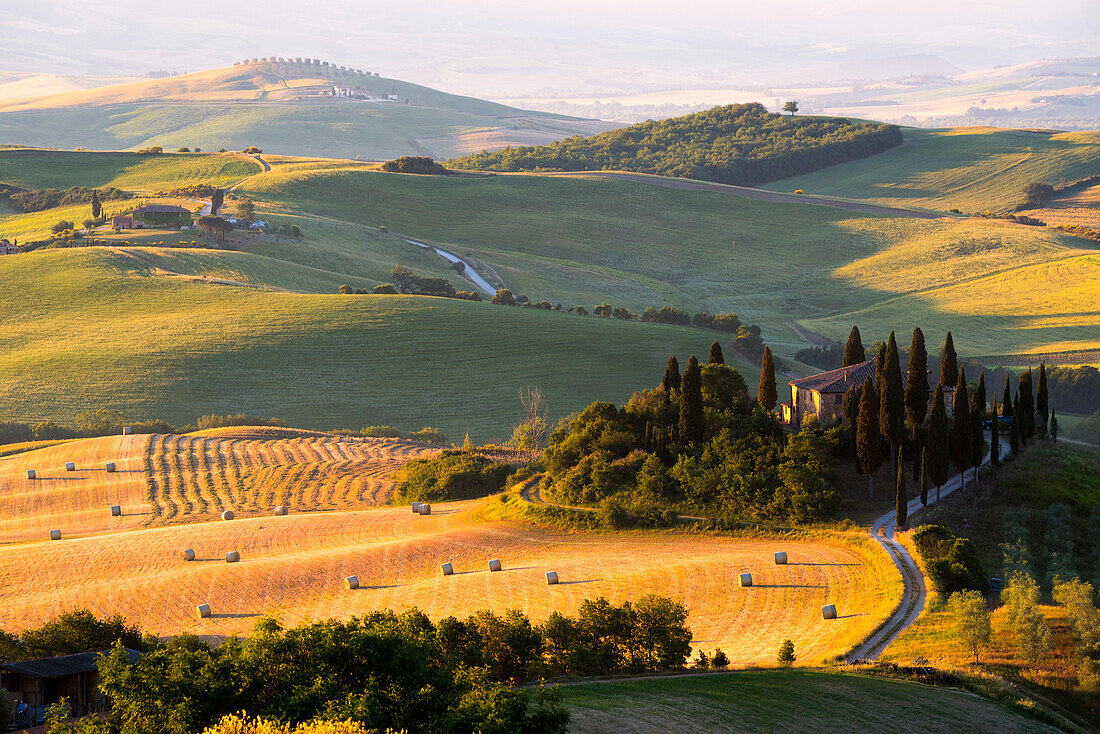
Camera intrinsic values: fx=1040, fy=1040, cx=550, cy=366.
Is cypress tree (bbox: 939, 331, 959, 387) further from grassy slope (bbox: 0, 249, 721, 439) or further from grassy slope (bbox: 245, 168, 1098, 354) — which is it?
grassy slope (bbox: 245, 168, 1098, 354)

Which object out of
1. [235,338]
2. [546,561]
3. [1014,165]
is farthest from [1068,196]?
[546,561]

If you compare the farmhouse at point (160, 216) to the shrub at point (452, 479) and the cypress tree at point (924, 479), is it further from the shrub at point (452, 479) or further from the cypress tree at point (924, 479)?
the cypress tree at point (924, 479)

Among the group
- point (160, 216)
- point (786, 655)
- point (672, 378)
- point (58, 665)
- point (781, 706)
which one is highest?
point (160, 216)

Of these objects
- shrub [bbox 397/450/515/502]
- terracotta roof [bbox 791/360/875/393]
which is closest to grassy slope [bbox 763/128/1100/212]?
terracotta roof [bbox 791/360/875/393]

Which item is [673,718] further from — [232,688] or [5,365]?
[5,365]

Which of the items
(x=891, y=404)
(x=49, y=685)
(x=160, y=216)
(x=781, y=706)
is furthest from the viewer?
(x=160, y=216)

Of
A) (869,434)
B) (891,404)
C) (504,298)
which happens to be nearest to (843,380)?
(891,404)

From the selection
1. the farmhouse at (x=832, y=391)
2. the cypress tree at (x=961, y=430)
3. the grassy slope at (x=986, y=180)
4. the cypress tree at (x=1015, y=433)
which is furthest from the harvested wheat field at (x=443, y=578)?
the grassy slope at (x=986, y=180)

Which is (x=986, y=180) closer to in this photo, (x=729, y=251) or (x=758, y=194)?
(x=758, y=194)
